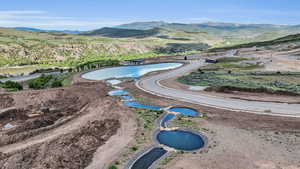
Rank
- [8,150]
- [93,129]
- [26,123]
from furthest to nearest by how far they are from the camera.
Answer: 1. [26,123]
2. [93,129]
3. [8,150]

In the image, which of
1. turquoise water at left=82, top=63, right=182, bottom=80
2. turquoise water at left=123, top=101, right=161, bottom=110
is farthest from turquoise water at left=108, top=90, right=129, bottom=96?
turquoise water at left=82, top=63, right=182, bottom=80

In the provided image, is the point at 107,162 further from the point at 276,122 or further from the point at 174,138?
the point at 276,122

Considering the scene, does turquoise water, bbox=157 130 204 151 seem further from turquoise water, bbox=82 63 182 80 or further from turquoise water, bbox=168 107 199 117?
turquoise water, bbox=82 63 182 80

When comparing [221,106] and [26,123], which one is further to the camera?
[221,106]

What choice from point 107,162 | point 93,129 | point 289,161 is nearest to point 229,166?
point 289,161

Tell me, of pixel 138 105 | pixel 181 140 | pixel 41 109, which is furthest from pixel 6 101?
pixel 181 140

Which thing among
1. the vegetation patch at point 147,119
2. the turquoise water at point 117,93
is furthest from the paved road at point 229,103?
the vegetation patch at point 147,119

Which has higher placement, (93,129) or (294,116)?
(294,116)

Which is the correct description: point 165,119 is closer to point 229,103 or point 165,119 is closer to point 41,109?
point 229,103
